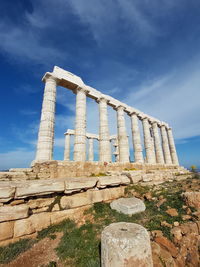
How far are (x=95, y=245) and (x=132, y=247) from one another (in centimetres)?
169

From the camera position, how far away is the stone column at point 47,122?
12.7 meters

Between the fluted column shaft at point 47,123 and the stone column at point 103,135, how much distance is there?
265 inches

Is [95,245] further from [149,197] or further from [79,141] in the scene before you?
[79,141]

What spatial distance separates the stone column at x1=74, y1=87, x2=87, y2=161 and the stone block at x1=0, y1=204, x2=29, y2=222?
9.97 metres

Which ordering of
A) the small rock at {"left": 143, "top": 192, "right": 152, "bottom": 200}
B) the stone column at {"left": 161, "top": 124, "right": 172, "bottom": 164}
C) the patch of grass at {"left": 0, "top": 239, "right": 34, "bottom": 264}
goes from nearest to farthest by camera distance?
the patch of grass at {"left": 0, "top": 239, "right": 34, "bottom": 264} → the small rock at {"left": 143, "top": 192, "right": 152, "bottom": 200} → the stone column at {"left": 161, "top": 124, "right": 172, "bottom": 164}

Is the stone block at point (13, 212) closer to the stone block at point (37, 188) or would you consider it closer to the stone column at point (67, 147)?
the stone block at point (37, 188)

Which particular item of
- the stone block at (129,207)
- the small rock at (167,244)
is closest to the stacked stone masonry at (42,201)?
the stone block at (129,207)

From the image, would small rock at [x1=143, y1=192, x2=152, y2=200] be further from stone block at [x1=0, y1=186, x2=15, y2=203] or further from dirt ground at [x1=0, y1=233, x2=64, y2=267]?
stone block at [x1=0, y1=186, x2=15, y2=203]

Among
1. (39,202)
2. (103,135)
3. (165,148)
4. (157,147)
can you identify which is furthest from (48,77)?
(165,148)

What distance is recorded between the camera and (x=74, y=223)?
5578mm

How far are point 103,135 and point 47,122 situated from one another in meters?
7.59

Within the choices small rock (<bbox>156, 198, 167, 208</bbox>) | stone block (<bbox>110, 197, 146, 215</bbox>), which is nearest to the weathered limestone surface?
small rock (<bbox>156, 198, 167, 208</bbox>)

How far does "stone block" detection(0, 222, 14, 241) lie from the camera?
4.44 meters

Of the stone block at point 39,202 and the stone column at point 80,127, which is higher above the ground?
the stone column at point 80,127
